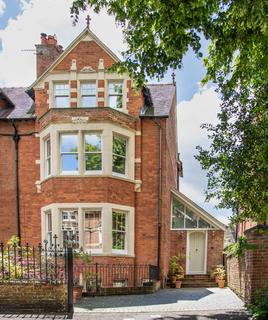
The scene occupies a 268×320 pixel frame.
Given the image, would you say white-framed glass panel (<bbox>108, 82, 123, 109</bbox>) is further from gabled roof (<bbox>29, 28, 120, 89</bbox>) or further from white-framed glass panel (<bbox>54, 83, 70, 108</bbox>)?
white-framed glass panel (<bbox>54, 83, 70, 108</bbox>)

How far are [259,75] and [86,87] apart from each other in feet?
31.1

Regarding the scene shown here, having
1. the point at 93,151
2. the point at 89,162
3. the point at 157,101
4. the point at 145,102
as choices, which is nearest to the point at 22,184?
the point at 89,162

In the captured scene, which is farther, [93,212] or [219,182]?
[93,212]

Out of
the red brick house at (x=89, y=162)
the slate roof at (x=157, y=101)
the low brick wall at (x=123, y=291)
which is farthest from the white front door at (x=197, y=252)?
the slate roof at (x=157, y=101)

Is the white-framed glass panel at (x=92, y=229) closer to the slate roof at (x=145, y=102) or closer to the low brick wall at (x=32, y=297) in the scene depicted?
the slate roof at (x=145, y=102)

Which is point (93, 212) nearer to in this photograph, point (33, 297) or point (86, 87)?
point (86, 87)

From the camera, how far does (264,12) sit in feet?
20.9

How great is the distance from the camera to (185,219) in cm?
2108

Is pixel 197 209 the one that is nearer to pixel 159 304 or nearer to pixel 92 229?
pixel 92 229

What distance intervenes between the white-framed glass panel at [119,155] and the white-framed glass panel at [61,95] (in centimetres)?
278

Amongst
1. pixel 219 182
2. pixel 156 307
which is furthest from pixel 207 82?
pixel 156 307

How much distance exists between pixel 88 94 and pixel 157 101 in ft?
11.9

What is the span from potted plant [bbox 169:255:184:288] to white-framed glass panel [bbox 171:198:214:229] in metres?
1.89

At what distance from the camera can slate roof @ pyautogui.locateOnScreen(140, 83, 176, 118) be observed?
58.8 ft
